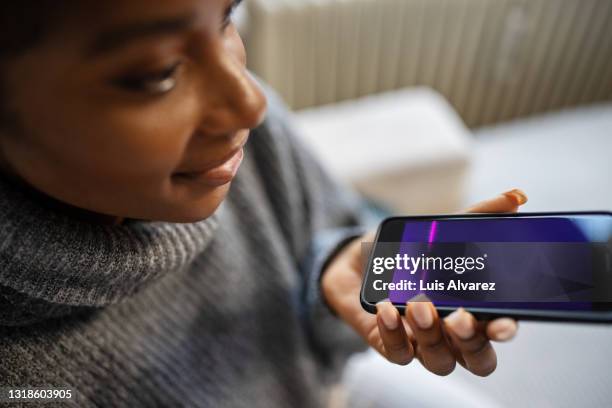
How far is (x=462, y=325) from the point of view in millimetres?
329

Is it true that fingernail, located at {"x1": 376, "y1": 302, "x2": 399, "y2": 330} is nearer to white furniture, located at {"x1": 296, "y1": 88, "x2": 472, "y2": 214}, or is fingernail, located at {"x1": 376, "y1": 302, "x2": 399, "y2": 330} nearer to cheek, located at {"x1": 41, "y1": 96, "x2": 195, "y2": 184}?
cheek, located at {"x1": 41, "y1": 96, "x2": 195, "y2": 184}

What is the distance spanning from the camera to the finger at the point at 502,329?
318mm

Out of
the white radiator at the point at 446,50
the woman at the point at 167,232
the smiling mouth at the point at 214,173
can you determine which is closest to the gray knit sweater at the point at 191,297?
the woman at the point at 167,232

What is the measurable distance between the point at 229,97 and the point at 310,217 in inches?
15.0

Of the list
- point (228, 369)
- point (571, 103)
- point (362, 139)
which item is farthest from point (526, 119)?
point (228, 369)

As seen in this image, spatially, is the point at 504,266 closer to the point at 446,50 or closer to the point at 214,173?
the point at 214,173

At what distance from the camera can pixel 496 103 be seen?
1.36 m

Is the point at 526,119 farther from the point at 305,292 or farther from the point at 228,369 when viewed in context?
the point at 228,369

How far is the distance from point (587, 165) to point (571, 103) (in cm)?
25

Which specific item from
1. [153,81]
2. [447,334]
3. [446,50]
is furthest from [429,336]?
[446,50]

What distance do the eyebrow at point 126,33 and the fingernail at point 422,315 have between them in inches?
8.3

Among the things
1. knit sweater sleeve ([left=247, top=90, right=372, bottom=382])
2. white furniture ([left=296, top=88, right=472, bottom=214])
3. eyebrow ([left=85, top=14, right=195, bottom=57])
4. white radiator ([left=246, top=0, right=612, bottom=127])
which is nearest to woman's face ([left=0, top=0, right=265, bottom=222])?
eyebrow ([left=85, top=14, right=195, bottom=57])

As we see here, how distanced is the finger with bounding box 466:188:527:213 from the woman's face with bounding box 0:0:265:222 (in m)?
0.17

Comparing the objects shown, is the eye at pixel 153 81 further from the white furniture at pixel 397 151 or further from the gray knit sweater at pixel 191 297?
the white furniture at pixel 397 151
